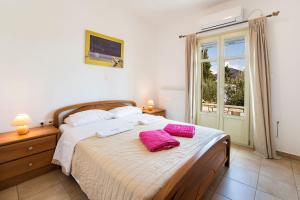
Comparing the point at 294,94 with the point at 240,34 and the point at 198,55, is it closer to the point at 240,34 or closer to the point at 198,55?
the point at 240,34

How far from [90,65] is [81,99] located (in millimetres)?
687

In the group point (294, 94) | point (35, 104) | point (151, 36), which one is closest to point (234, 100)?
point (294, 94)

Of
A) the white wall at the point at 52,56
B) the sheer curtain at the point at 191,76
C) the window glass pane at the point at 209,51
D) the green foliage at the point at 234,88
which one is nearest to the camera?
the white wall at the point at 52,56

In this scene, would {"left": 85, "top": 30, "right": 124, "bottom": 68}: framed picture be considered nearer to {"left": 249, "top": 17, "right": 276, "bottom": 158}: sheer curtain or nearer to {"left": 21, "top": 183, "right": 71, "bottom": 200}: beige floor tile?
{"left": 21, "top": 183, "right": 71, "bottom": 200}: beige floor tile

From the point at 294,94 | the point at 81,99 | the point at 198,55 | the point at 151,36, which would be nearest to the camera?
the point at 294,94

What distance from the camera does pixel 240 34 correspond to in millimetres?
3002

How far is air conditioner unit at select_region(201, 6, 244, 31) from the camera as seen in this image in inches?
112

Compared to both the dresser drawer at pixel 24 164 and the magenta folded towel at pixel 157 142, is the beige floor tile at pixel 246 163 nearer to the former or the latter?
the magenta folded towel at pixel 157 142

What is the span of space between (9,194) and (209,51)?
13.5ft

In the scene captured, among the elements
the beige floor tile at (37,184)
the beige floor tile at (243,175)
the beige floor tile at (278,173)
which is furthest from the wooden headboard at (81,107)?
the beige floor tile at (278,173)

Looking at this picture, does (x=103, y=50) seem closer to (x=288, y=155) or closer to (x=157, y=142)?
(x=157, y=142)

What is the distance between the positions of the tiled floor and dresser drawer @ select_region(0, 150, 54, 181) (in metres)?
0.17

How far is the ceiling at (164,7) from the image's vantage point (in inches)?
121

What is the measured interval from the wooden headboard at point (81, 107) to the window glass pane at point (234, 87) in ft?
7.56
